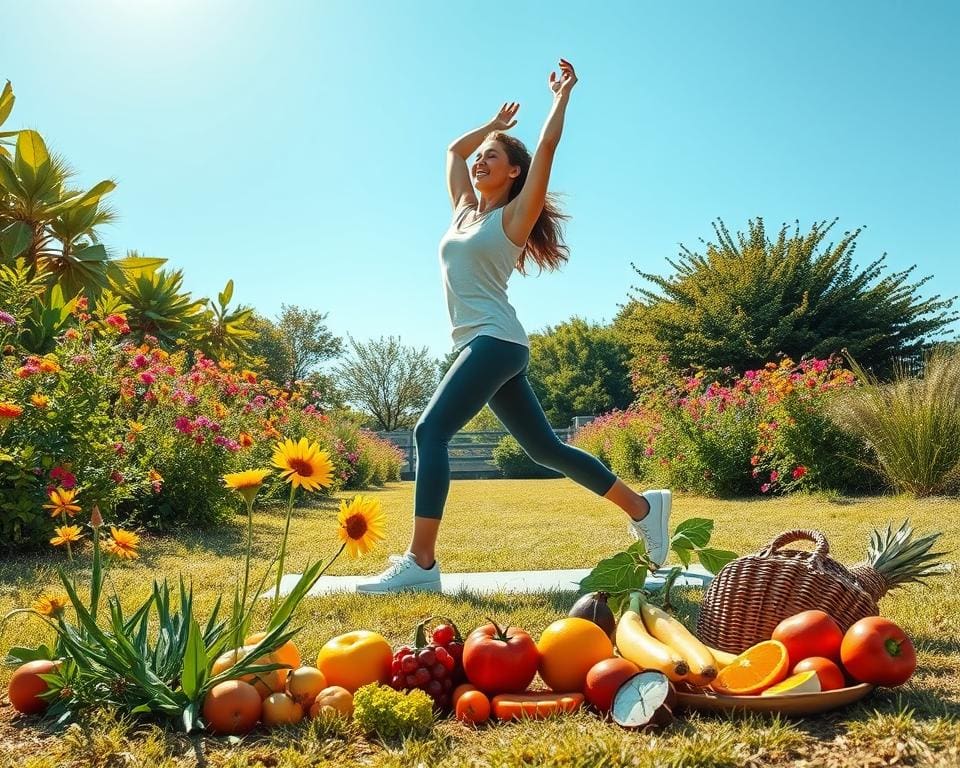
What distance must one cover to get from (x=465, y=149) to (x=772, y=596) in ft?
8.39

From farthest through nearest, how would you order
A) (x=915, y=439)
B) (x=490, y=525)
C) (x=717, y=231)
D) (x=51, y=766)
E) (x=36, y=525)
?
(x=717, y=231) → (x=915, y=439) → (x=490, y=525) → (x=36, y=525) → (x=51, y=766)

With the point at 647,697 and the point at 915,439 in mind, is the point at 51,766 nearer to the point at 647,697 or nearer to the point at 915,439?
the point at 647,697

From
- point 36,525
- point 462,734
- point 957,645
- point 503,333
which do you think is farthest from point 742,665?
point 36,525

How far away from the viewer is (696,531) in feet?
8.98

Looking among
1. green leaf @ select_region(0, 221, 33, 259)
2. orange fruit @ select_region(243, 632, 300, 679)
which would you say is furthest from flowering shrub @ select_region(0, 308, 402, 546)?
green leaf @ select_region(0, 221, 33, 259)

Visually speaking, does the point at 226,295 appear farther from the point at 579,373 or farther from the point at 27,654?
the point at 579,373

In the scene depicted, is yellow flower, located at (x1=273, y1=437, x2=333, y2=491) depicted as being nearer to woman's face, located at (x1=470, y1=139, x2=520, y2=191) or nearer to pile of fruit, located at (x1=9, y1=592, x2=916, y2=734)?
pile of fruit, located at (x1=9, y1=592, x2=916, y2=734)

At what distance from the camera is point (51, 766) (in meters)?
1.58

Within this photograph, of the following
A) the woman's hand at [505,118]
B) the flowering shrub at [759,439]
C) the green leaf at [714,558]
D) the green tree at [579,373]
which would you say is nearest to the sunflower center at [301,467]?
the green leaf at [714,558]

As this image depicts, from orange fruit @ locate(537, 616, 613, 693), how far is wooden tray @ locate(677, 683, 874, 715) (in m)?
0.23

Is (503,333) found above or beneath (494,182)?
beneath

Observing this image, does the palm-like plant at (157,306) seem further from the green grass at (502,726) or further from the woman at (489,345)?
the woman at (489,345)

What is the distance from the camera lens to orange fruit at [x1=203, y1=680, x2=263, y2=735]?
1.75 metres

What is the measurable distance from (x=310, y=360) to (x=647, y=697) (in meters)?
36.7
